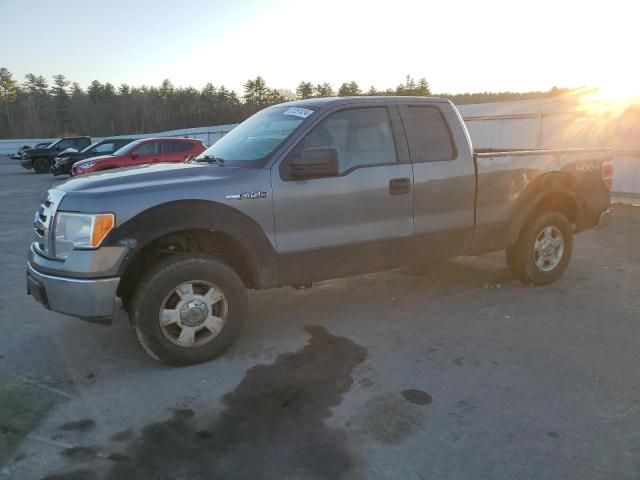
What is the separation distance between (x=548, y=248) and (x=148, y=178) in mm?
4214

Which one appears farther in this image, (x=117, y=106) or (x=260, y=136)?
(x=117, y=106)

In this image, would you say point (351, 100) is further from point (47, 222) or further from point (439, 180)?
point (47, 222)

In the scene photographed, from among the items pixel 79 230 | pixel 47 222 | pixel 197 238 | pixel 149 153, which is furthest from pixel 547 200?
pixel 149 153

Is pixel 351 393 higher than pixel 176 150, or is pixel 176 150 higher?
pixel 176 150

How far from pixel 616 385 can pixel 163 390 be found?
3078 millimetres

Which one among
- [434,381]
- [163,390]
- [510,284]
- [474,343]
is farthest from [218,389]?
[510,284]

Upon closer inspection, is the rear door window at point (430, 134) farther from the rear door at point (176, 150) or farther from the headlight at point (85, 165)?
the headlight at point (85, 165)

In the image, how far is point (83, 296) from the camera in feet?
11.3

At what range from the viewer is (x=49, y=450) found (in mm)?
2811

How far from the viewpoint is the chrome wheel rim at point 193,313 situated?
3.71m

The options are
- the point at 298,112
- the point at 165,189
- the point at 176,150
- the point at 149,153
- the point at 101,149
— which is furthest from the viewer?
the point at 101,149

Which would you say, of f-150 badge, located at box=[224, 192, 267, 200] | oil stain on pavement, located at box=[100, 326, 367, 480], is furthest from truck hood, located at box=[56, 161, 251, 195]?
oil stain on pavement, located at box=[100, 326, 367, 480]

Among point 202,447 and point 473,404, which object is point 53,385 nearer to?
point 202,447

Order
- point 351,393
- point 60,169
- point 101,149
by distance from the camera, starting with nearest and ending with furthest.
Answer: point 351,393 → point 101,149 → point 60,169
